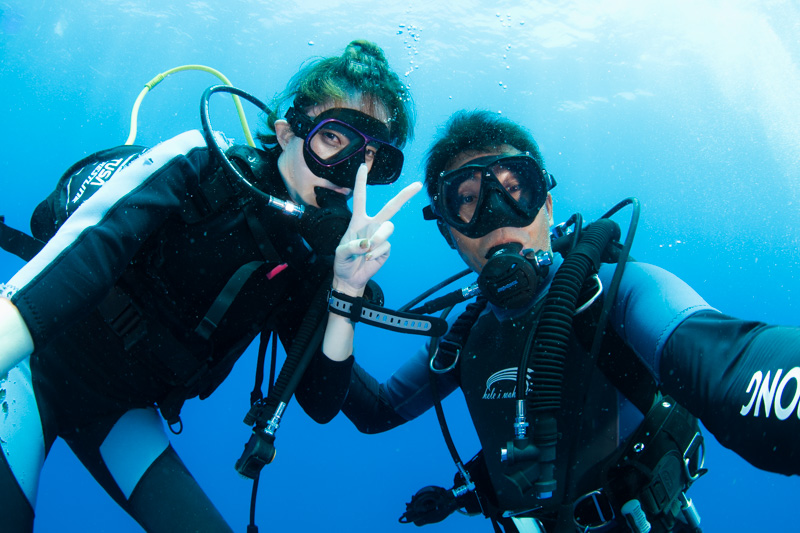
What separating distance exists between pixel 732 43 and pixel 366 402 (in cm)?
2077

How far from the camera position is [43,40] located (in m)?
26.4

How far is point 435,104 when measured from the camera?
23.9 meters

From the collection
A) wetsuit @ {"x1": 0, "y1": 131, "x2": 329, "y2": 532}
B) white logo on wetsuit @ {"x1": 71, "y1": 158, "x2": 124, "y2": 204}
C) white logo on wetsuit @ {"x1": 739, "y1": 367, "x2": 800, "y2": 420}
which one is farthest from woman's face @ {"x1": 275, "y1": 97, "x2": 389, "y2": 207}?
white logo on wetsuit @ {"x1": 739, "y1": 367, "x2": 800, "y2": 420}

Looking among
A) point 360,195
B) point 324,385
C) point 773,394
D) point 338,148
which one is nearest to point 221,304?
point 324,385

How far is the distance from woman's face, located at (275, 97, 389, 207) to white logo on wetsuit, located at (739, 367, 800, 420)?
2.13m

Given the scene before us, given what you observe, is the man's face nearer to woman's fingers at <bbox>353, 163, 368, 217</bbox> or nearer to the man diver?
the man diver

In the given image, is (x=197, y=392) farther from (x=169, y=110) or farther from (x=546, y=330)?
(x=169, y=110)

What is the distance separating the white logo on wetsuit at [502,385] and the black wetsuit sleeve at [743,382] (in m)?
0.90

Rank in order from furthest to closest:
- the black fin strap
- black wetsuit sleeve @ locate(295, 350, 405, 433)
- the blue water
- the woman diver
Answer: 1. the blue water
2. black wetsuit sleeve @ locate(295, 350, 405, 433)
3. the black fin strap
4. the woman diver

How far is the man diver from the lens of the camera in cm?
128

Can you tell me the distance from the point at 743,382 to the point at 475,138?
186 centimetres

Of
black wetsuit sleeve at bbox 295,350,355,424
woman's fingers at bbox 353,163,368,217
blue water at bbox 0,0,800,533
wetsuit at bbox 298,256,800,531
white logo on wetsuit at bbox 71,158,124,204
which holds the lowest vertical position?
wetsuit at bbox 298,256,800,531

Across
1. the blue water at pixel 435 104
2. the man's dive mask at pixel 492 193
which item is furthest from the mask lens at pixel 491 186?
the blue water at pixel 435 104

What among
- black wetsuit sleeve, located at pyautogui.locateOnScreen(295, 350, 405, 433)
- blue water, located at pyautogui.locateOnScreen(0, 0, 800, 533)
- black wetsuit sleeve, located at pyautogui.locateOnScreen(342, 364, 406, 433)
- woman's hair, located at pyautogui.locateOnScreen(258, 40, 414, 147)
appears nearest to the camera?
black wetsuit sleeve, located at pyautogui.locateOnScreen(295, 350, 405, 433)
